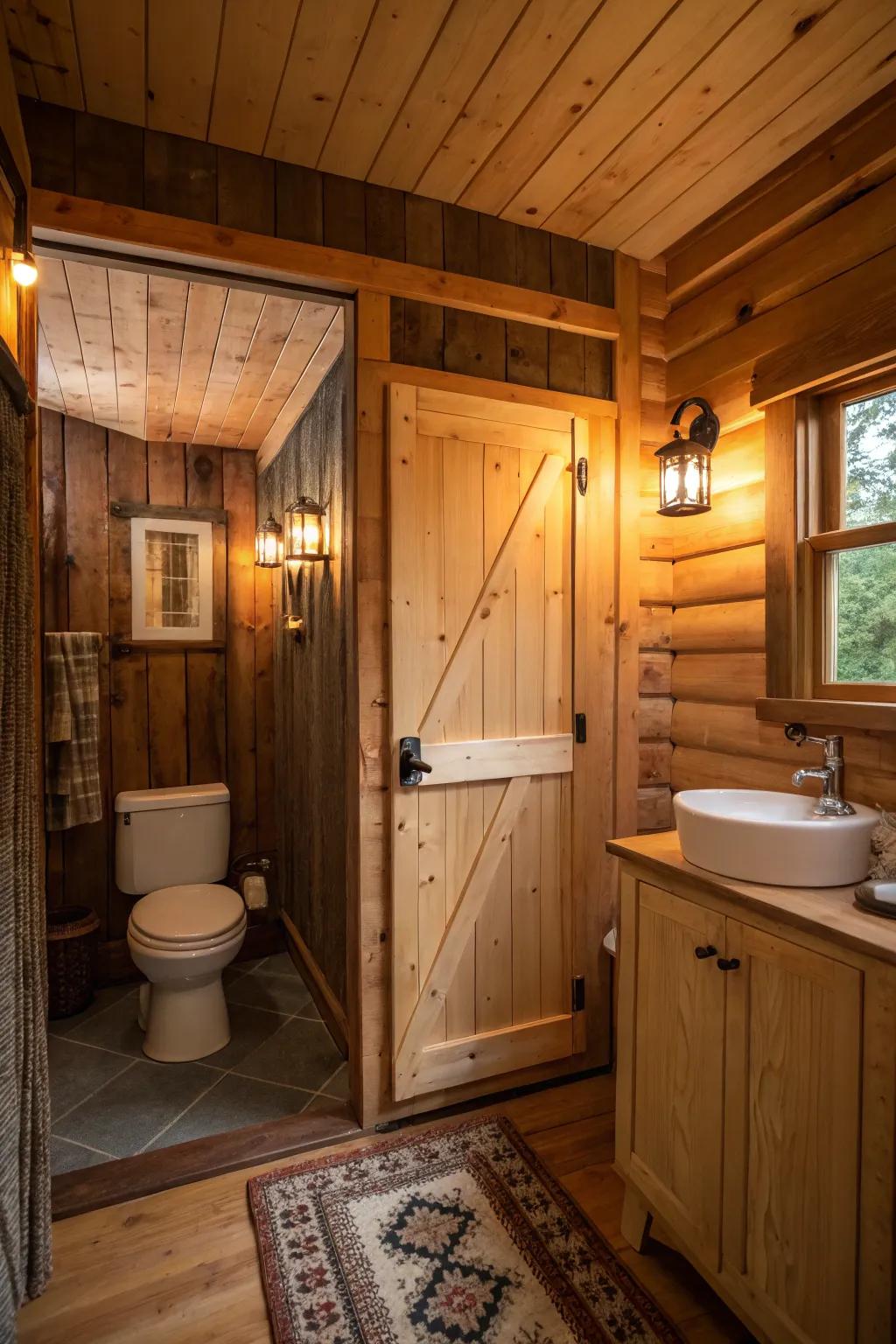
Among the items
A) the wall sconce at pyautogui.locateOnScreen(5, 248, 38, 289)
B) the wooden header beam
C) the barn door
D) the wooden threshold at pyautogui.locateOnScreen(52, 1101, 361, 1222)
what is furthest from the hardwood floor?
the wooden header beam

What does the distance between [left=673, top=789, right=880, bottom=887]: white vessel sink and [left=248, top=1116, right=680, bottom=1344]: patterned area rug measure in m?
0.90

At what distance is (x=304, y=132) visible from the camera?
66.6 inches

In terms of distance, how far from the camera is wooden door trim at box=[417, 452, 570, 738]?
198 centimetres

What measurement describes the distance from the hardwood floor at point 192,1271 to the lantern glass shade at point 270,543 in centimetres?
218

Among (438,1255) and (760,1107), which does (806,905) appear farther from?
(438,1255)

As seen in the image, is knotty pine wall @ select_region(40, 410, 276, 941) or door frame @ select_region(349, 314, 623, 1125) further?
knotty pine wall @ select_region(40, 410, 276, 941)

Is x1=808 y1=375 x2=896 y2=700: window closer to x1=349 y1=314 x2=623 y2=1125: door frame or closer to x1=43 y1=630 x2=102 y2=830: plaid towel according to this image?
x1=349 y1=314 x2=623 y2=1125: door frame

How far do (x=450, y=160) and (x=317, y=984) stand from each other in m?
2.76

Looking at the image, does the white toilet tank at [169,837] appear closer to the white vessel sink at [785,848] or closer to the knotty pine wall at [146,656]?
the knotty pine wall at [146,656]

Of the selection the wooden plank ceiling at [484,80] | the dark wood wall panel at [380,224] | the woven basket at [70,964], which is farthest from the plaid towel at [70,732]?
the wooden plank ceiling at [484,80]

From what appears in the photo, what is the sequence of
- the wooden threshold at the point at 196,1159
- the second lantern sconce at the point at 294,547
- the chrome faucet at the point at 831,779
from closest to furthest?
the chrome faucet at the point at 831,779, the wooden threshold at the point at 196,1159, the second lantern sconce at the point at 294,547

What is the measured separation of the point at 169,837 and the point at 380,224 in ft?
7.77

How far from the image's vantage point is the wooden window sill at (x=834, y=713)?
5.00ft

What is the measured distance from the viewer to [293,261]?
1812 mm
